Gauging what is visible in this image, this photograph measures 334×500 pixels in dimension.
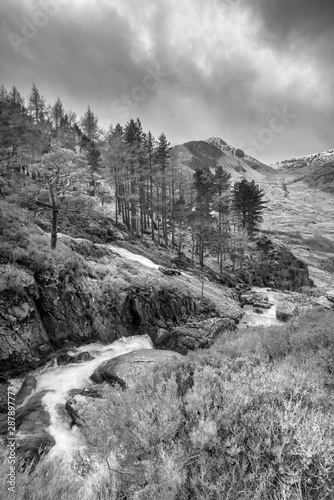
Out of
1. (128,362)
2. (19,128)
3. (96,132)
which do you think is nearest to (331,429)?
(128,362)

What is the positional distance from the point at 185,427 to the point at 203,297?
1857 centimetres

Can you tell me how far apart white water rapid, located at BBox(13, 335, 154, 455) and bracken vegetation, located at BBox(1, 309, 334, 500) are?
2391mm

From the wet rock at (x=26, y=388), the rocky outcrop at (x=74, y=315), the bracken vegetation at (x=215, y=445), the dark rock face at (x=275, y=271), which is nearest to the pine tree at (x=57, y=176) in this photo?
the rocky outcrop at (x=74, y=315)

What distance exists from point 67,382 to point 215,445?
29.2ft

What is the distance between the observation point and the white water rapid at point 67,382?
7.02 metres

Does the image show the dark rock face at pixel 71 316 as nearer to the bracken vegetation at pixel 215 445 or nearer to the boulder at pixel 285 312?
the bracken vegetation at pixel 215 445

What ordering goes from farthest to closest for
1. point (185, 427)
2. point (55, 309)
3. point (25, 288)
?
1. point (55, 309)
2. point (25, 288)
3. point (185, 427)

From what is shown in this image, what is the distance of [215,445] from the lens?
→ 329 cm

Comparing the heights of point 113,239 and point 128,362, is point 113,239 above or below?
above

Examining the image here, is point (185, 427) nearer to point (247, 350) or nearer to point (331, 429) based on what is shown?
point (331, 429)

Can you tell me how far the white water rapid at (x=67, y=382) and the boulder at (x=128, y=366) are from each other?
752 millimetres

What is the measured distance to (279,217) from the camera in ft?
323

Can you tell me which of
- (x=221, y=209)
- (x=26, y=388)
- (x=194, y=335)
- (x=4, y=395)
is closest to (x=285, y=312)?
(x=194, y=335)

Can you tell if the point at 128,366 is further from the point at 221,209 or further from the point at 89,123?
the point at 89,123
